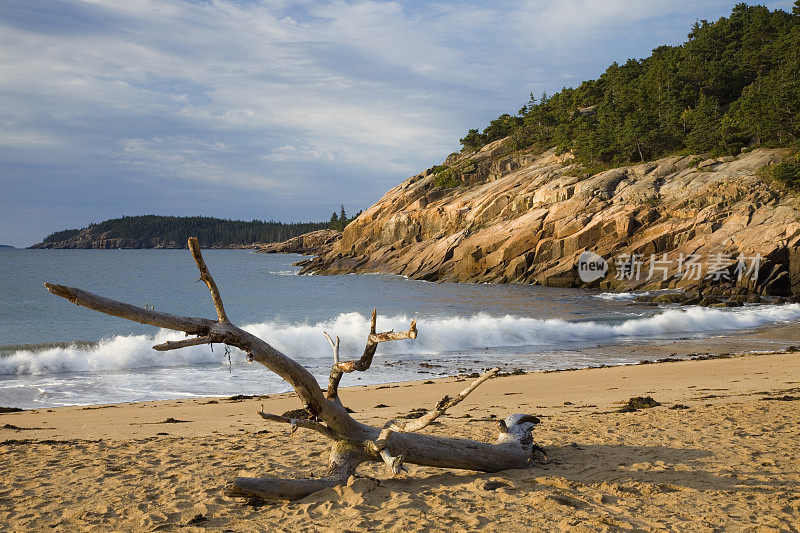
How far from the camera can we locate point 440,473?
6.04 m

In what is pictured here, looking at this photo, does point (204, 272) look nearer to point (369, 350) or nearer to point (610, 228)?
point (369, 350)

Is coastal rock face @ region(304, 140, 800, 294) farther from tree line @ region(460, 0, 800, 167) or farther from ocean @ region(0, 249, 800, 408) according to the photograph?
ocean @ region(0, 249, 800, 408)

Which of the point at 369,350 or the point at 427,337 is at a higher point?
the point at 369,350

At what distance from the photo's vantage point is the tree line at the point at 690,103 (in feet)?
165

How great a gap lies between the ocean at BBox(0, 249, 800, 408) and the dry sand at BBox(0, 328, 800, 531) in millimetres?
4388

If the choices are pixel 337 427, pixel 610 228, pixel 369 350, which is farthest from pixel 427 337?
pixel 610 228

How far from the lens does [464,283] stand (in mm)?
51375

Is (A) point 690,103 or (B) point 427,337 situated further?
(A) point 690,103

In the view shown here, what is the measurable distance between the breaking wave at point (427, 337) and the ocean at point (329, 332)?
6 cm

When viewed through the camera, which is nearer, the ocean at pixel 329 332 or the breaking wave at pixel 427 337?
the ocean at pixel 329 332

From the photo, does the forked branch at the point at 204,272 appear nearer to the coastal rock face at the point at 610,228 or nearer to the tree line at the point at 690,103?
the coastal rock face at the point at 610,228

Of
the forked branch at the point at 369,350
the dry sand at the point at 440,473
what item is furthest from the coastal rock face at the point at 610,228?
the forked branch at the point at 369,350

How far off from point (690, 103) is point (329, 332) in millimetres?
58766

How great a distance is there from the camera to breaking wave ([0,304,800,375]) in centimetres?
1794
